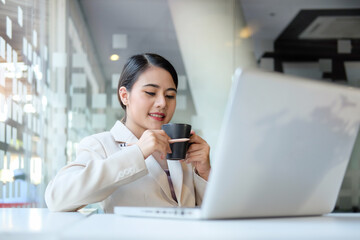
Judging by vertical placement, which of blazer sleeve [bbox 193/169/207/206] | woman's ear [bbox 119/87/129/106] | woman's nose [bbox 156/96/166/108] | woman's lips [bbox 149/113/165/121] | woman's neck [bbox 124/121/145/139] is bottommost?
blazer sleeve [bbox 193/169/207/206]

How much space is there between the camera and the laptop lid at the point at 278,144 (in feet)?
2.37

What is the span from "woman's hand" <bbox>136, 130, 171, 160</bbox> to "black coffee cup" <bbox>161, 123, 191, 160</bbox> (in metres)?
0.02

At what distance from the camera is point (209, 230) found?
0.70 meters

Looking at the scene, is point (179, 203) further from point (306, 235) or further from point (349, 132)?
point (306, 235)

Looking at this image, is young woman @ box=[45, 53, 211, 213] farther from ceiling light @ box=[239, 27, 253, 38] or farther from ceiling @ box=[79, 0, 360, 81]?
ceiling light @ box=[239, 27, 253, 38]

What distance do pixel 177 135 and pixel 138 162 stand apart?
0.67ft

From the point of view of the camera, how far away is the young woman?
1.25 m

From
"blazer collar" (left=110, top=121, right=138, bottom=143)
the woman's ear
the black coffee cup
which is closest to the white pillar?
the woman's ear

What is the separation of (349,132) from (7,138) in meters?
3.38

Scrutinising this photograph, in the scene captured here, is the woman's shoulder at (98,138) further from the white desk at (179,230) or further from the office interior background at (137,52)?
the office interior background at (137,52)

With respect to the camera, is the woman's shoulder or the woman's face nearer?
the woman's shoulder

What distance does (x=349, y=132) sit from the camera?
0.89 metres

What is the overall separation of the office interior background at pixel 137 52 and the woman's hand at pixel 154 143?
2919 millimetres

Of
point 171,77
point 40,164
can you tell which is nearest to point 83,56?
point 40,164
